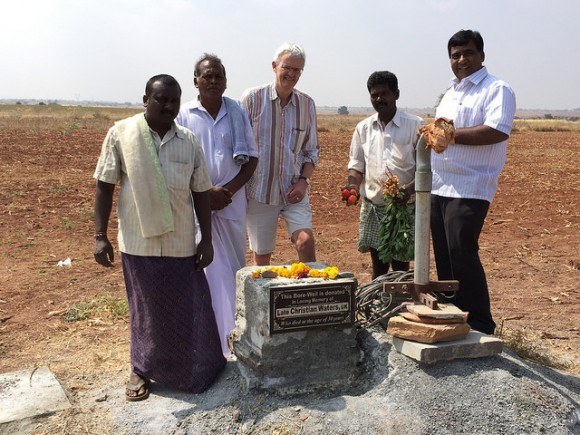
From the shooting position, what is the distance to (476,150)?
171 inches

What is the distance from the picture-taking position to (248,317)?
4.01 m

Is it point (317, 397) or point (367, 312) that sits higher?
point (367, 312)

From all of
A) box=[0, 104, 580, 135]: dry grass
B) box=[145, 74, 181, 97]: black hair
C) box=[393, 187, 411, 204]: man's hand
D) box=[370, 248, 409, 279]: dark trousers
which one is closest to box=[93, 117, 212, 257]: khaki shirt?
box=[145, 74, 181, 97]: black hair

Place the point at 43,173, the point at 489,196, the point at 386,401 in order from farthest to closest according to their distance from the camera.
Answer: the point at 43,173, the point at 489,196, the point at 386,401

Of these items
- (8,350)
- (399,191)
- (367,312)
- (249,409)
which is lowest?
(8,350)

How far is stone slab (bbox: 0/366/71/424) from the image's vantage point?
3.88 m

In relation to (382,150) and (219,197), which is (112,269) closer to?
(219,197)

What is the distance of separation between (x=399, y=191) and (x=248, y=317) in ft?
5.30

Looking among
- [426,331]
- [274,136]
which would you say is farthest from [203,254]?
[426,331]

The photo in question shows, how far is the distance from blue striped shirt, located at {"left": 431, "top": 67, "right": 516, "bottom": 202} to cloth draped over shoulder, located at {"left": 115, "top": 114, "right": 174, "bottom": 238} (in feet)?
6.53

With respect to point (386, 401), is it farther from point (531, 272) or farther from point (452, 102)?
point (531, 272)

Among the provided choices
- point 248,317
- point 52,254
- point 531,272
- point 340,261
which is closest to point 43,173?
point 52,254

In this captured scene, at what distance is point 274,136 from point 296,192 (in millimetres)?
474

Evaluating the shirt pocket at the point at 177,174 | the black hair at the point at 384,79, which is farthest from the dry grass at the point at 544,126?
the shirt pocket at the point at 177,174
